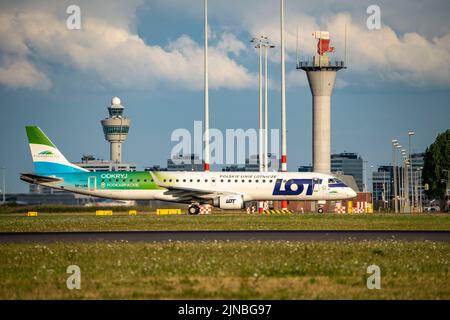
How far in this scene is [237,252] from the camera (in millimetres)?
31812

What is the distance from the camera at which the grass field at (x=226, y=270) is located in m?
22.6

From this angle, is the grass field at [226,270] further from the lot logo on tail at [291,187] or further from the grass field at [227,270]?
the lot logo on tail at [291,187]

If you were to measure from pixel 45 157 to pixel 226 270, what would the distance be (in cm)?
5579

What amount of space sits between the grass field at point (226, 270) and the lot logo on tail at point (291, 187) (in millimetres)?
42748

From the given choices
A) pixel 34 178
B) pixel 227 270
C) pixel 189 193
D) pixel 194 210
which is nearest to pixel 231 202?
pixel 194 210

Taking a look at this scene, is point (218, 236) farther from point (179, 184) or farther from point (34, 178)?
point (34, 178)

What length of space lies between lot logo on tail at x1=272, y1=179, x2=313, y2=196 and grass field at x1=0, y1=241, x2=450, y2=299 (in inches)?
1683

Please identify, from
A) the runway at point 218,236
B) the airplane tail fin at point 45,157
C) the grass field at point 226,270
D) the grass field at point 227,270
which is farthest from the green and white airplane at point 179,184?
the grass field at point 226,270

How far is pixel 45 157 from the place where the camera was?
8019 cm

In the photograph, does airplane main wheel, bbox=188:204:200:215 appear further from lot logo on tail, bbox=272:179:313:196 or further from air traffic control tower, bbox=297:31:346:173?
air traffic control tower, bbox=297:31:346:173

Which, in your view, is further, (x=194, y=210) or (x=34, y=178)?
(x=34, y=178)

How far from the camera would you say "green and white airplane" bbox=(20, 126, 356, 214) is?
3095 inches
